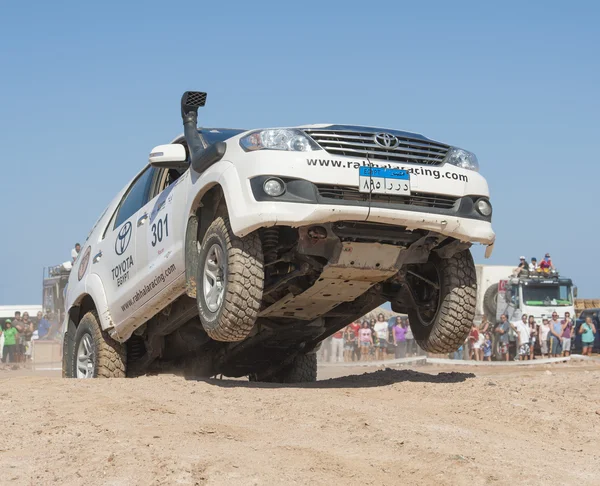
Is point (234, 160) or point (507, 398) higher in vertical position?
point (234, 160)

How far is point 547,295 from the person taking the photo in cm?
2517

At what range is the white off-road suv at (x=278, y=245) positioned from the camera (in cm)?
616

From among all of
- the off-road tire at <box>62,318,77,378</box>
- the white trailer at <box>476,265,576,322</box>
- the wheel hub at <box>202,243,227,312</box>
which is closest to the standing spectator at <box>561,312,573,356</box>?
the white trailer at <box>476,265,576,322</box>

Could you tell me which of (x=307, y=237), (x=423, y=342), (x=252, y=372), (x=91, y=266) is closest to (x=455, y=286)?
(x=423, y=342)

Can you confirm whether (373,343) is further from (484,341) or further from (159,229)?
(159,229)

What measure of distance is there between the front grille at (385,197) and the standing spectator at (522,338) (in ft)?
50.9

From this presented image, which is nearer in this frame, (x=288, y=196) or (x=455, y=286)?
(x=288, y=196)

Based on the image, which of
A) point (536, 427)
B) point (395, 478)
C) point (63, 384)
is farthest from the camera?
point (63, 384)

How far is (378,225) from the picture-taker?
645 centimetres

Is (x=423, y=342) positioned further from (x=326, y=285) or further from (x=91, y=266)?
(x=91, y=266)

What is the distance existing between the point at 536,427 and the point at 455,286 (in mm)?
1442

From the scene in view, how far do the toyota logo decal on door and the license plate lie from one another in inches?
107

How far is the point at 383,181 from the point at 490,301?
2191 centimetres

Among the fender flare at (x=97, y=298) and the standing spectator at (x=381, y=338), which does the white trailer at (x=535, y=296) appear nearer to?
the standing spectator at (x=381, y=338)
